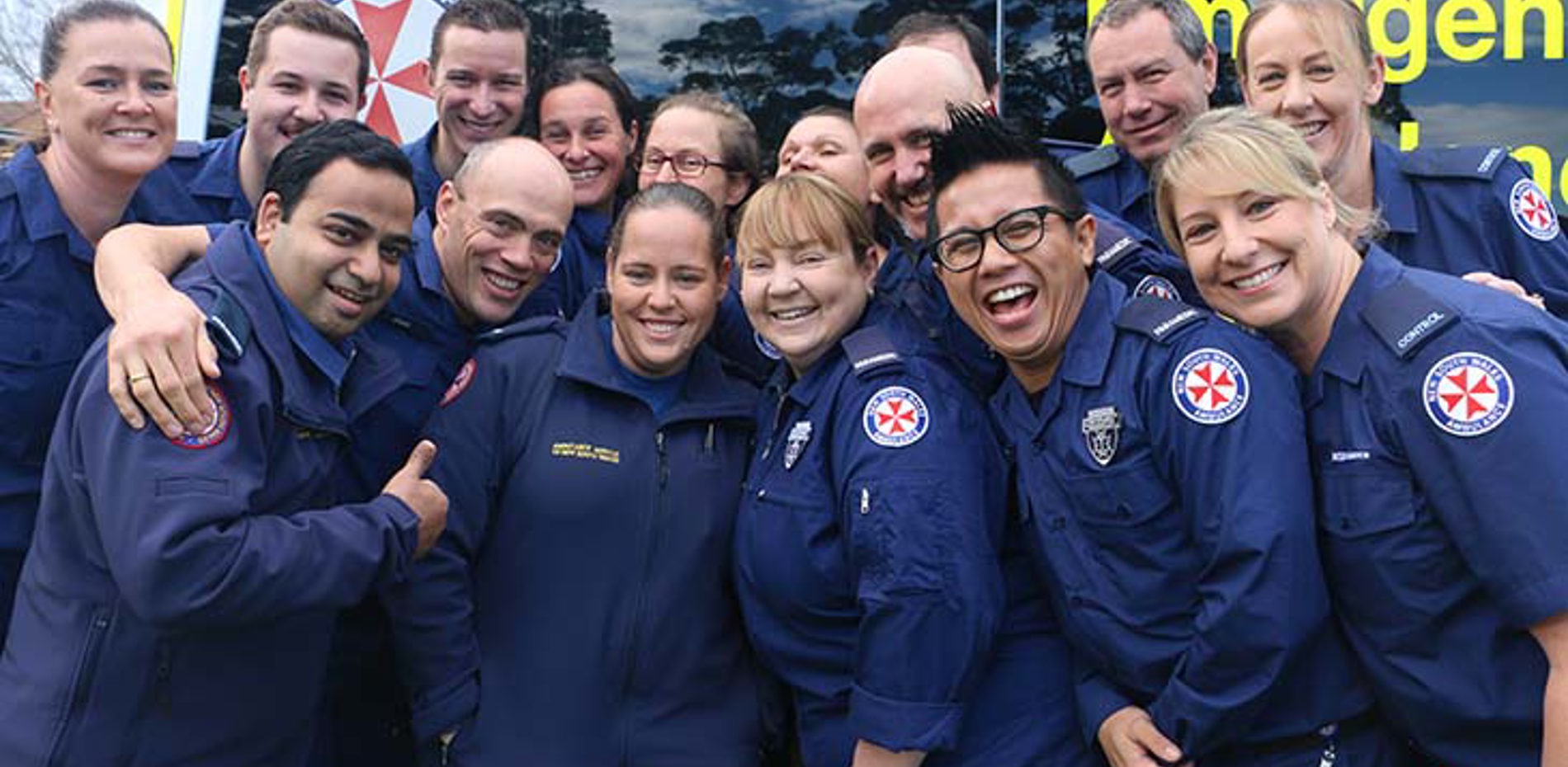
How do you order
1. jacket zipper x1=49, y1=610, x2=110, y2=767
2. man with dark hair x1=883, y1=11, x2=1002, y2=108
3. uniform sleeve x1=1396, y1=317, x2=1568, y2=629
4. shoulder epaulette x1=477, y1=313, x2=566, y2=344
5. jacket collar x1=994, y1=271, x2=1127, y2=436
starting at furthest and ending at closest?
man with dark hair x1=883, y1=11, x2=1002, y2=108 → shoulder epaulette x1=477, y1=313, x2=566, y2=344 → jacket collar x1=994, y1=271, x2=1127, y2=436 → jacket zipper x1=49, y1=610, x2=110, y2=767 → uniform sleeve x1=1396, y1=317, x2=1568, y2=629

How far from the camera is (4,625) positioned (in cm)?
280

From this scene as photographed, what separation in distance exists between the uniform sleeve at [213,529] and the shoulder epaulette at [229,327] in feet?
0.16

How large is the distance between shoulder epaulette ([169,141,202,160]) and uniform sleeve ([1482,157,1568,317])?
308cm

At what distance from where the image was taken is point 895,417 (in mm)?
2217

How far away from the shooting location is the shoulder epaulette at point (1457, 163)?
2.68 m

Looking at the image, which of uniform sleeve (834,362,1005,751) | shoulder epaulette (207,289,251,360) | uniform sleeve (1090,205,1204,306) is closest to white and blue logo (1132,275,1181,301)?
uniform sleeve (1090,205,1204,306)

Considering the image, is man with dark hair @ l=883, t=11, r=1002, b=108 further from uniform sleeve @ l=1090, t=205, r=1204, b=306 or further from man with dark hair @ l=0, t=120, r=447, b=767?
man with dark hair @ l=0, t=120, r=447, b=767

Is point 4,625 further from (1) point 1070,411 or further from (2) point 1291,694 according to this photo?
(2) point 1291,694

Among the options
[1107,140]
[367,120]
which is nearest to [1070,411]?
[1107,140]

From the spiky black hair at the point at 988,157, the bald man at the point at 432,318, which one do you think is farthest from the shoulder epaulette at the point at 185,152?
the spiky black hair at the point at 988,157

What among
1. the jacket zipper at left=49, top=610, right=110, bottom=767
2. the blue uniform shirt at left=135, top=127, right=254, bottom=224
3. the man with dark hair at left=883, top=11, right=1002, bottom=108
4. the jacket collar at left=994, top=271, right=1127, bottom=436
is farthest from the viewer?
the man with dark hair at left=883, top=11, right=1002, bottom=108

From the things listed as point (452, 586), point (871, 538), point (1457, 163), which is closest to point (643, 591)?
point (452, 586)

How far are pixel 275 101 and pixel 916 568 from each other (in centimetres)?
220

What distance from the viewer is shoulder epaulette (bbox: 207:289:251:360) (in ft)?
6.89
